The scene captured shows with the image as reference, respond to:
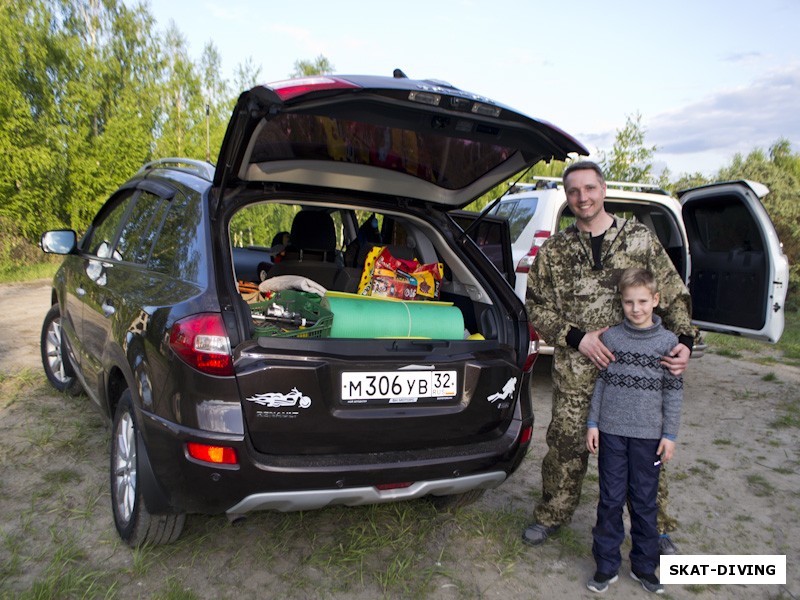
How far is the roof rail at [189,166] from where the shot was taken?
2.69m

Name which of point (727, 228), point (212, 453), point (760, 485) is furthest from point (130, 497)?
point (727, 228)

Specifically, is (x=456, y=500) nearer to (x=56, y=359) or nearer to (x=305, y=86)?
(x=305, y=86)

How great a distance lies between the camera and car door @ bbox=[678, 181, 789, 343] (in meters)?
4.51

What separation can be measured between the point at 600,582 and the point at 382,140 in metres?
2.08

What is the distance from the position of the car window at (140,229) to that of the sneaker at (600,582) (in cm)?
240

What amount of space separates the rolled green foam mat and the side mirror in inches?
81.6

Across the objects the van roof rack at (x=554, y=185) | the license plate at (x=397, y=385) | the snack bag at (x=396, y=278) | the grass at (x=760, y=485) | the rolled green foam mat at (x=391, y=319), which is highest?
the van roof rack at (x=554, y=185)

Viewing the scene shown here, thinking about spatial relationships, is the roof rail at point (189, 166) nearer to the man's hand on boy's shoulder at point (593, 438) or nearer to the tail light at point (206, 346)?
the tail light at point (206, 346)

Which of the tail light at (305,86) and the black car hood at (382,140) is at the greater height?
the tail light at (305,86)

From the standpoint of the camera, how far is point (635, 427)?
243 centimetres

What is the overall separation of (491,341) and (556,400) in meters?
0.50

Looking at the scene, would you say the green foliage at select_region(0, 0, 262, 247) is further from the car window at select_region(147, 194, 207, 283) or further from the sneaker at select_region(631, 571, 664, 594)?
the sneaker at select_region(631, 571, 664, 594)

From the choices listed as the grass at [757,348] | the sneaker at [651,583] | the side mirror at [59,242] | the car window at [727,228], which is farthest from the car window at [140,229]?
the grass at [757,348]

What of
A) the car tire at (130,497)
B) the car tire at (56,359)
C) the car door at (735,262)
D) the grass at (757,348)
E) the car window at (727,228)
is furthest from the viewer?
the grass at (757,348)
